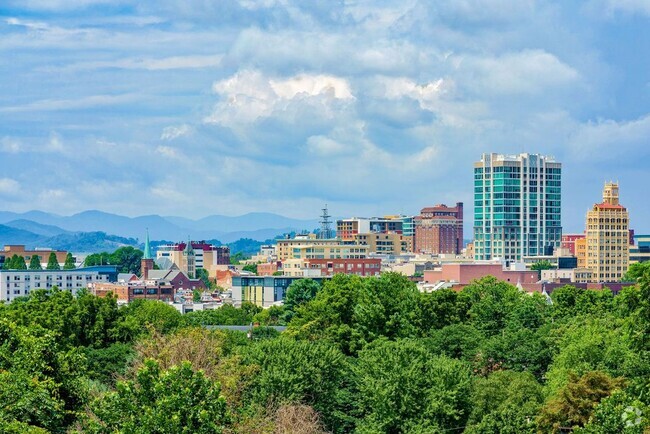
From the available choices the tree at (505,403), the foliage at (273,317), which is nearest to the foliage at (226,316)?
the foliage at (273,317)

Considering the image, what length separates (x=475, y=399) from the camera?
5519cm

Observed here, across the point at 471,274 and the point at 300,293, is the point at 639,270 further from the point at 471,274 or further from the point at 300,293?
the point at 471,274

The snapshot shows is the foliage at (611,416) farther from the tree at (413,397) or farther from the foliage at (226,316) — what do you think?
the foliage at (226,316)

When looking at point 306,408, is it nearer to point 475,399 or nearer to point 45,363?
point 475,399

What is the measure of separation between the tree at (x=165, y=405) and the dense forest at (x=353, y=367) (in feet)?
0.13

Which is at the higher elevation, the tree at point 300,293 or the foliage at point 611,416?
the tree at point 300,293

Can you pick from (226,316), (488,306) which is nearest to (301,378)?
(488,306)

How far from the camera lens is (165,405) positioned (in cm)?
3528

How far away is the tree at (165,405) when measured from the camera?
116ft

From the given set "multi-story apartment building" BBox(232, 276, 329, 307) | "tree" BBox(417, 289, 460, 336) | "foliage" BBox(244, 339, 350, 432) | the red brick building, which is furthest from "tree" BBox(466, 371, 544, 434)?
"multi-story apartment building" BBox(232, 276, 329, 307)

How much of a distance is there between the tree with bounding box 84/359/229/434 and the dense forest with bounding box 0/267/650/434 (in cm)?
4

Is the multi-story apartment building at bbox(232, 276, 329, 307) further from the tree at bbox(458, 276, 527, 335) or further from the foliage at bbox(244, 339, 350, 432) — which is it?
the foliage at bbox(244, 339, 350, 432)

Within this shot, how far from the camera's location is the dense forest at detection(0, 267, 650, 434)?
3747 centimetres

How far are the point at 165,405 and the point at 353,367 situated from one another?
26418 millimetres
